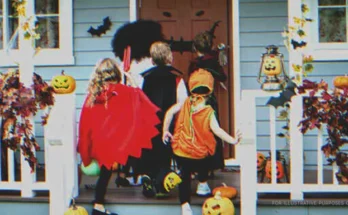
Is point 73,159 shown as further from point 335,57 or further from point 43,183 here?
point 335,57

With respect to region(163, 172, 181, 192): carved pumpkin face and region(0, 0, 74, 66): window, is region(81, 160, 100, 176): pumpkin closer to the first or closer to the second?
region(163, 172, 181, 192): carved pumpkin face

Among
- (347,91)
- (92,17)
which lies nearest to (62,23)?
(92,17)

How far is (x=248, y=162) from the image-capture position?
686cm

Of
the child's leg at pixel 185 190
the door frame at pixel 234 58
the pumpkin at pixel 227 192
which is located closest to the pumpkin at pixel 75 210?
the child's leg at pixel 185 190

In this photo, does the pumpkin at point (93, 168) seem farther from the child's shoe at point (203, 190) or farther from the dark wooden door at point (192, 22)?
the dark wooden door at point (192, 22)

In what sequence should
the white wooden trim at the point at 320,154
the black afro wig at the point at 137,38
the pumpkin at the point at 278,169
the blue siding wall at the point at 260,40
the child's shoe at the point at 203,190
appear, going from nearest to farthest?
1. the white wooden trim at the point at 320,154
2. the child's shoe at the point at 203,190
3. the pumpkin at the point at 278,169
4. the black afro wig at the point at 137,38
5. the blue siding wall at the point at 260,40

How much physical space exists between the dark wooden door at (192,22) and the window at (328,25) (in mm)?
1067

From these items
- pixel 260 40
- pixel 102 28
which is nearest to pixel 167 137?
pixel 260 40

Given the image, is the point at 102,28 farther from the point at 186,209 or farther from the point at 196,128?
the point at 186,209

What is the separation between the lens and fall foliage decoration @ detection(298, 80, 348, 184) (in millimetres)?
A: 6824

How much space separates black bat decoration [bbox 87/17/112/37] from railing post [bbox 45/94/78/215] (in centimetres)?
211

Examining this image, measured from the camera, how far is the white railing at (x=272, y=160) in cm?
684

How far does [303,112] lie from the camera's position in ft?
22.7

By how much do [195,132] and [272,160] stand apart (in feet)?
2.52
